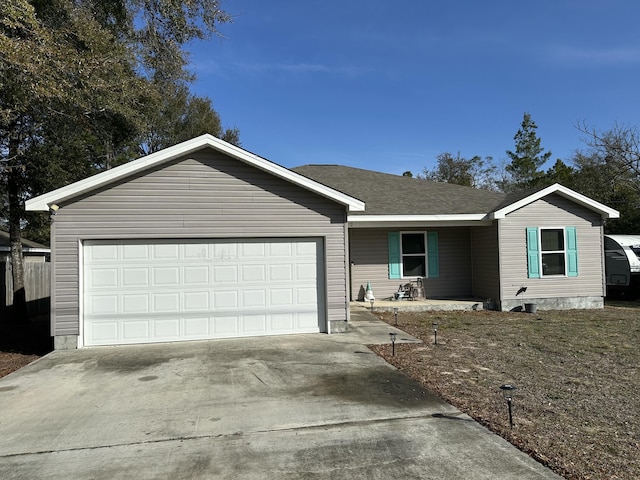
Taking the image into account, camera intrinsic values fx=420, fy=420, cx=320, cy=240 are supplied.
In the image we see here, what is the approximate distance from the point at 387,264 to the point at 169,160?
7.36 meters

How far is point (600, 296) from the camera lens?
1262 cm

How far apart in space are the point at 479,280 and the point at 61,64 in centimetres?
1201

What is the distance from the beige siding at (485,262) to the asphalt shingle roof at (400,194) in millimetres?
834

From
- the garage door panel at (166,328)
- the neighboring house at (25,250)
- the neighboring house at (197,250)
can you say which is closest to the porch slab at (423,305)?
the neighboring house at (197,250)

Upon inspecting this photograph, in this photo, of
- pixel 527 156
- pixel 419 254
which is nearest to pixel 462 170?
pixel 527 156

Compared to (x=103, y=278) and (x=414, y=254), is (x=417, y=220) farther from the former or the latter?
(x=103, y=278)

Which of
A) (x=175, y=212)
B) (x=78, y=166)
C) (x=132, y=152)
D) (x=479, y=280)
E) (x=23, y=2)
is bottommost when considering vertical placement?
(x=479, y=280)

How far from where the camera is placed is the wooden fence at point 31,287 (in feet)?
41.6

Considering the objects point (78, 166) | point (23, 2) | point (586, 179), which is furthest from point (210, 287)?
point (586, 179)

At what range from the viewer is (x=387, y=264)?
13.1 m

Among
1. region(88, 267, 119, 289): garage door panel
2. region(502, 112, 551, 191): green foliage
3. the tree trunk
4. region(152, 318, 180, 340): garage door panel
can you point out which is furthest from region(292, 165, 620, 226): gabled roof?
region(502, 112, 551, 191): green foliage

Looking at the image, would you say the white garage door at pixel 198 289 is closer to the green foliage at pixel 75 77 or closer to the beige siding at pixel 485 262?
the green foliage at pixel 75 77

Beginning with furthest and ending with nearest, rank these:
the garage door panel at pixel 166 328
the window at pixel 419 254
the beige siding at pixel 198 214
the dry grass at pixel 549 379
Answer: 1. the window at pixel 419 254
2. the garage door panel at pixel 166 328
3. the beige siding at pixel 198 214
4. the dry grass at pixel 549 379

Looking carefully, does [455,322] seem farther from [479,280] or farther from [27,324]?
[27,324]
